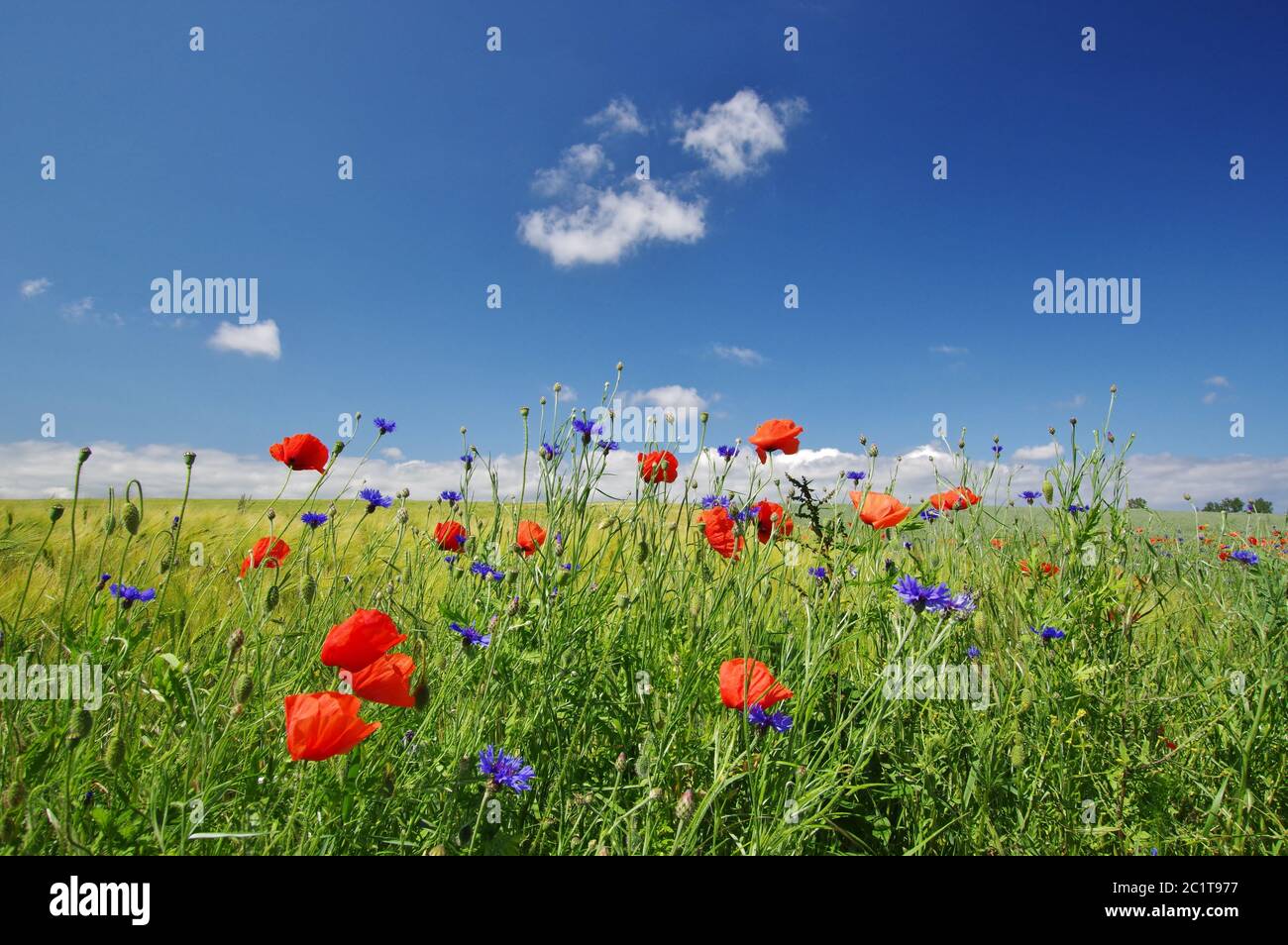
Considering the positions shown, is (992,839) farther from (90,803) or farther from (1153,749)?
(90,803)

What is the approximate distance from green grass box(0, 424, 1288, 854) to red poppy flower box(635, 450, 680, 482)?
0.37 ft

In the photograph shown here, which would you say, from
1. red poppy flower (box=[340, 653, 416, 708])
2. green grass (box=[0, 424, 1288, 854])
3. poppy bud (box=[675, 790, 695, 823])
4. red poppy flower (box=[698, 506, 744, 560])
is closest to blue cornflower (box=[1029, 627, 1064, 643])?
green grass (box=[0, 424, 1288, 854])

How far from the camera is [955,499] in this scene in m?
2.54

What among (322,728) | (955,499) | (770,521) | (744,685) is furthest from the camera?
(955,499)

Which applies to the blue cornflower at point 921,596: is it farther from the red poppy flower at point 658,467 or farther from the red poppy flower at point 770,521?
the red poppy flower at point 658,467

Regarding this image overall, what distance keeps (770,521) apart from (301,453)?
1.50 m

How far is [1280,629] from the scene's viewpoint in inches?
71.5

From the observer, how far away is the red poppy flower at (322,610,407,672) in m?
1.08

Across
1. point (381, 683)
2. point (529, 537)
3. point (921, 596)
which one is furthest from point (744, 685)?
point (529, 537)

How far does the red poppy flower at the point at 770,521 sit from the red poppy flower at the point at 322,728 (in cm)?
123

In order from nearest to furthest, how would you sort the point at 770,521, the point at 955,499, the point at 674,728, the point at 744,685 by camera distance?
the point at 744,685
the point at 674,728
the point at 770,521
the point at 955,499

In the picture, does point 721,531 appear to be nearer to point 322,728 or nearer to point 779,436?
point 779,436

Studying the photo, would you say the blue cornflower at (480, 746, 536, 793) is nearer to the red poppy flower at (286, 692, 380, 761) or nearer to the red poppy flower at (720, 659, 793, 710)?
the red poppy flower at (286, 692, 380, 761)
